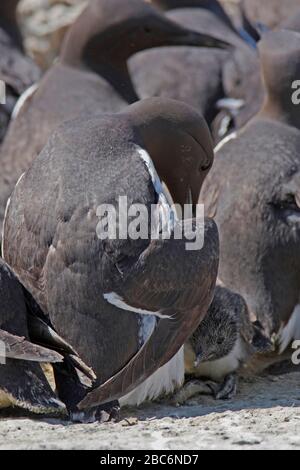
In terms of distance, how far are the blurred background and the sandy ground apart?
6.80 m

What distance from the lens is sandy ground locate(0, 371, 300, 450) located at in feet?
18.2

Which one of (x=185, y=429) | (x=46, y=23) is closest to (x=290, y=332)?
(x=185, y=429)

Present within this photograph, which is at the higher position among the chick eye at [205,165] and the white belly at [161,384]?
the chick eye at [205,165]

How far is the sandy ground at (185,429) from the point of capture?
18.2 feet

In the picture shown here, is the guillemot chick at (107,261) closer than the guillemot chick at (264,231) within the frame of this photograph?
Yes

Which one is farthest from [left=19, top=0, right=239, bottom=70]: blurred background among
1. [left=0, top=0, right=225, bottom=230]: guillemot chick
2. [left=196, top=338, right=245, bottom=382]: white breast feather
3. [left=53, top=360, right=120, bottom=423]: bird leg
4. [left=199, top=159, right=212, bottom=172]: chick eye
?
[left=53, top=360, right=120, bottom=423]: bird leg

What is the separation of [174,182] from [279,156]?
1043mm

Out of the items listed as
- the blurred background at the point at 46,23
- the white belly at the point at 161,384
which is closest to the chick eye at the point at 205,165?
the white belly at the point at 161,384

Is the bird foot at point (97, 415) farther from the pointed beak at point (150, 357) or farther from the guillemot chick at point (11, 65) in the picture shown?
the guillemot chick at point (11, 65)

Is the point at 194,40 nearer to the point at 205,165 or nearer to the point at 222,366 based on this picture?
the point at 205,165

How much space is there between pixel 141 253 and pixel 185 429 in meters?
0.80

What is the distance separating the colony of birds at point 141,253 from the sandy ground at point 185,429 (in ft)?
0.40

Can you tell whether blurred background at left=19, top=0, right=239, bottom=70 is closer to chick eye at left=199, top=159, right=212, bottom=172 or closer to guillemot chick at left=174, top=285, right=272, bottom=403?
chick eye at left=199, top=159, right=212, bottom=172
